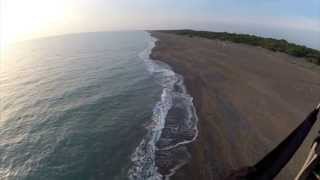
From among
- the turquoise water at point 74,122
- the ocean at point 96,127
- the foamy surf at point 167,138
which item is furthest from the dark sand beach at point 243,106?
the turquoise water at point 74,122

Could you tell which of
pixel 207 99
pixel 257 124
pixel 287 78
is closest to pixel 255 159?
pixel 257 124

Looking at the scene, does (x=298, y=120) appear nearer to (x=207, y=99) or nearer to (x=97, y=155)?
(x=207, y=99)

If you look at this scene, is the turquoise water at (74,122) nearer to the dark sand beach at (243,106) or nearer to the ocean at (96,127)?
the ocean at (96,127)

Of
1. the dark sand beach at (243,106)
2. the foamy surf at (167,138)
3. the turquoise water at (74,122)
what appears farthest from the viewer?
→ the turquoise water at (74,122)

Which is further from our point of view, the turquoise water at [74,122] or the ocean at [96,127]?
the turquoise water at [74,122]

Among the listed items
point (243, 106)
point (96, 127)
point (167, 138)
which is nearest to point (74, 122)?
point (96, 127)

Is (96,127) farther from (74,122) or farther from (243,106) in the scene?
(243,106)

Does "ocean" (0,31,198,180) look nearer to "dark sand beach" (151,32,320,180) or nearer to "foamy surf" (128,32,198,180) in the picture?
"foamy surf" (128,32,198,180)

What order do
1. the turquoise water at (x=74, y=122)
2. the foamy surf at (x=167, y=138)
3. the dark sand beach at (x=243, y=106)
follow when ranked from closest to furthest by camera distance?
the foamy surf at (x=167, y=138) < the dark sand beach at (x=243, y=106) < the turquoise water at (x=74, y=122)
